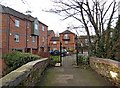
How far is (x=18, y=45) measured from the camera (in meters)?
34.0

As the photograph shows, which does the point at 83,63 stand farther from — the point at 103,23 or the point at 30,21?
the point at 30,21

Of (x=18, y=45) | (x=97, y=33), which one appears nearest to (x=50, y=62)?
(x=97, y=33)

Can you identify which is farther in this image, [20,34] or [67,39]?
[67,39]

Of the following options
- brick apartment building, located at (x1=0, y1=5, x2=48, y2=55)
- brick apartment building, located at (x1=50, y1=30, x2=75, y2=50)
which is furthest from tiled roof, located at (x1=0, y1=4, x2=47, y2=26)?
brick apartment building, located at (x1=50, y1=30, x2=75, y2=50)

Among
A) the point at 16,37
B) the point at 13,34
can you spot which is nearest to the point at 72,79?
the point at 13,34

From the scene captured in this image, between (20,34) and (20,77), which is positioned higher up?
(20,34)

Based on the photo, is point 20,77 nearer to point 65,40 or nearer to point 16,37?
point 16,37

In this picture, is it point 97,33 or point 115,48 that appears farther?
point 97,33

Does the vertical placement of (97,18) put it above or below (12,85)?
above

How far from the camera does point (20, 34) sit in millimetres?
34781

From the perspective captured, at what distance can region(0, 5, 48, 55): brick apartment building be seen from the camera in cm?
2955

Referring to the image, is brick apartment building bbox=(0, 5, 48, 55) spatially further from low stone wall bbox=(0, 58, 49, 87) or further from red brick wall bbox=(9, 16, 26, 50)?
low stone wall bbox=(0, 58, 49, 87)

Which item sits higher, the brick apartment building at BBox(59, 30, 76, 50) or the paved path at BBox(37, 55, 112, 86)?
the brick apartment building at BBox(59, 30, 76, 50)

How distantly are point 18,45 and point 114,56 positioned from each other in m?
22.4
